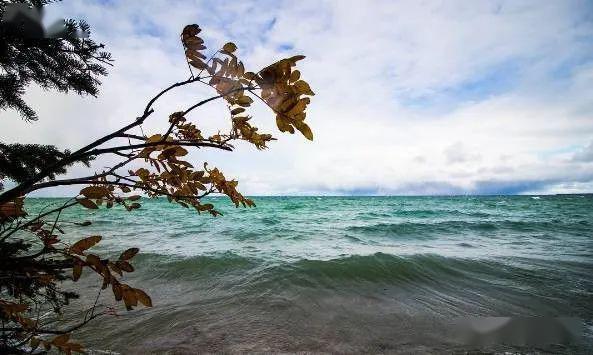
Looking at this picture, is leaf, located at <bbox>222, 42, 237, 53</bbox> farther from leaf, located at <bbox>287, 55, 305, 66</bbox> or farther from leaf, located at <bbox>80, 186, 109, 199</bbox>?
leaf, located at <bbox>80, 186, 109, 199</bbox>

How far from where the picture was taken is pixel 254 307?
3.89m

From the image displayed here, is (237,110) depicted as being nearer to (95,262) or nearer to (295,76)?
(295,76)

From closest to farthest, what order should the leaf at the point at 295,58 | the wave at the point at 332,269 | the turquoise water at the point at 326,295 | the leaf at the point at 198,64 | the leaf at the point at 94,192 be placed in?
the leaf at the point at 295,58 → the leaf at the point at 198,64 → the leaf at the point at 94,192 → the turquoise water at the point at 326,295 → the wave at the point at 332,269

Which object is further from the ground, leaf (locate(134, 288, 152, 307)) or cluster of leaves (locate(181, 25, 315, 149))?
cluster of leaves (locate(181, 25, 315, 149))

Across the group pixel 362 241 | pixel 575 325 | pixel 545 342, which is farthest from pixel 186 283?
pixel 362 241

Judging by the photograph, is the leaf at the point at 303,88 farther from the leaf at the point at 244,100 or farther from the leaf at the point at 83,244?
the leaf at the point at 83,244

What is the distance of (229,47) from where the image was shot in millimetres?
745

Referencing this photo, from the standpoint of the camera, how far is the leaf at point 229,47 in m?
0.74

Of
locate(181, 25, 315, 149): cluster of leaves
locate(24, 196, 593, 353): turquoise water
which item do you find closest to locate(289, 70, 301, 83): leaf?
locate(181, 25, 315, 149): cluster of leaves

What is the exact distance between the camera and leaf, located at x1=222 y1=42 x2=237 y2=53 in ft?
2.43

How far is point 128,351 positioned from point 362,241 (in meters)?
7.85

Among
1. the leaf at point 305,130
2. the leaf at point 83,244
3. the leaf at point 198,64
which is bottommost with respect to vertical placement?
the leaf at point 83,244

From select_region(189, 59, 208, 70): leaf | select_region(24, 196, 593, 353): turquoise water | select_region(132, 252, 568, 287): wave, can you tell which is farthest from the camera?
select_region(132, 252, 568, 287): wave

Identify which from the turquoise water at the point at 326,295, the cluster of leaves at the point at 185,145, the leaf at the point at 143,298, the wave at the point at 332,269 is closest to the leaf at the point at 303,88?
the cluster of leaves at the point at 185,145
